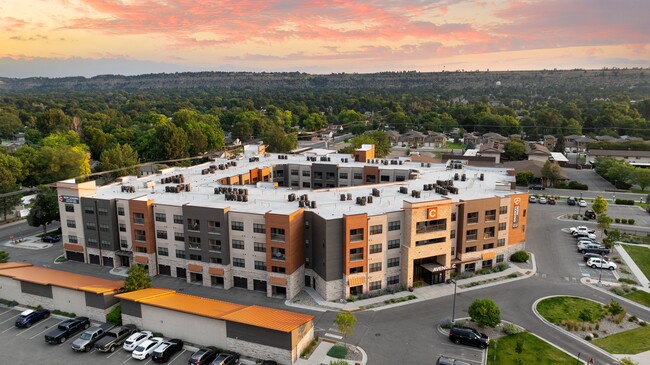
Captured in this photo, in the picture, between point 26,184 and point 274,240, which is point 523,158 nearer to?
point 274,240

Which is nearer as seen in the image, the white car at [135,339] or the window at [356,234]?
the white car at [135,339]

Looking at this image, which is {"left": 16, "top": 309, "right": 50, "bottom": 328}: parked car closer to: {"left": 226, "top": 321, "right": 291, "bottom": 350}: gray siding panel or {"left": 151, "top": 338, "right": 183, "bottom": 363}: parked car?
{"left": 151, "top": 338, "right": 183, "bottom": 363}: parked car

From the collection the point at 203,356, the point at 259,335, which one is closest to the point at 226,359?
the point at 203,356

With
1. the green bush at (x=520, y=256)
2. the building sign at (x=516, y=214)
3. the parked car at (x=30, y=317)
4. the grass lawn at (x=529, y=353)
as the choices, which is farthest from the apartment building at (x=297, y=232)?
the grass lawn at (x=529, y=353)

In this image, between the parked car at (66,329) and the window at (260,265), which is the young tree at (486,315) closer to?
the window at (260,265)

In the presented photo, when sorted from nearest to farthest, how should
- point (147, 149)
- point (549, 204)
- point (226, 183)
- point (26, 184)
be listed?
1. point (226, 183)
2. point (549, 204)
3. point (26, 184)
4. point (147, 149)

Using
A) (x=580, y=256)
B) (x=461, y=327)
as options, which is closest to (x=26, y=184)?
(x=461, y=327)

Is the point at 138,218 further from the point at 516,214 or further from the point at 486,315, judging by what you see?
the point at 516,214
